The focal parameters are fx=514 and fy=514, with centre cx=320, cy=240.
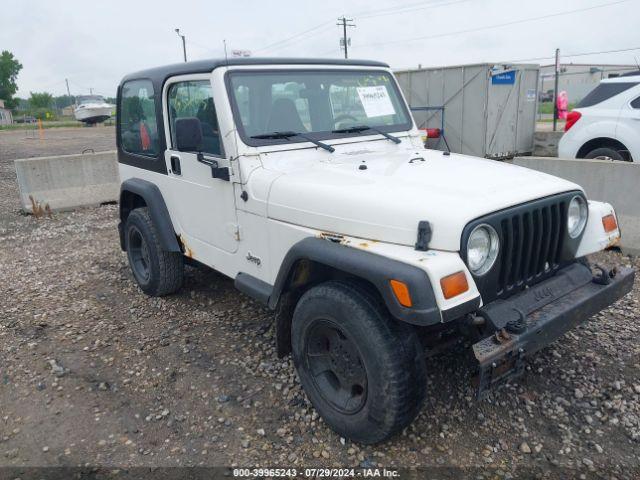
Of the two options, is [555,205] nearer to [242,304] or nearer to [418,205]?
[418,205]

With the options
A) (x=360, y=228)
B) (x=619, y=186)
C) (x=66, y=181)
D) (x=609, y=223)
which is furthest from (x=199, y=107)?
(x=66, y=181)

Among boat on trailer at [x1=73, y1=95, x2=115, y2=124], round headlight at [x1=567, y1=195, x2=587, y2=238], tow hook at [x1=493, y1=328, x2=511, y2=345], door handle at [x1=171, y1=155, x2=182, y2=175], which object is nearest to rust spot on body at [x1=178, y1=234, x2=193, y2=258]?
door handle at [x1=171, y1=155, x2=182, y2=175]

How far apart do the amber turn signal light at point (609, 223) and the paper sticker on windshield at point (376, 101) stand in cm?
176

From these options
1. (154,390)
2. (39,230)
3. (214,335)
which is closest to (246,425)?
(154,390)

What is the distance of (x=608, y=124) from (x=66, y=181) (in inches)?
330

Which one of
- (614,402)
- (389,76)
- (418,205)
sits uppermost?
(389,76)

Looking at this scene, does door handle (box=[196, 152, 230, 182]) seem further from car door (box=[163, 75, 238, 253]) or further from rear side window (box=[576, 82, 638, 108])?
rear side window (box=[576, 82, 638, 108])

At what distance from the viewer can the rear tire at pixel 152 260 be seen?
461cm

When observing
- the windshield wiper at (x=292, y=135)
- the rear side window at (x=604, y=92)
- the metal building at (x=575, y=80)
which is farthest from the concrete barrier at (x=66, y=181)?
the metal building at (x=575, y=80)

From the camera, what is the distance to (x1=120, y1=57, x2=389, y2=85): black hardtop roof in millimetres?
3498

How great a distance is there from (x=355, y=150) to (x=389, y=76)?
98 cm

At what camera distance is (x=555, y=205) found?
287 cm

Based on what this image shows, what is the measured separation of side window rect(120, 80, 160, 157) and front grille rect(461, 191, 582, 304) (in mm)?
2937

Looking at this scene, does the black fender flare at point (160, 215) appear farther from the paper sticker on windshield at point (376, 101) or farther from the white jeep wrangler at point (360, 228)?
the paper sticker on windshield at point (376, 101)
